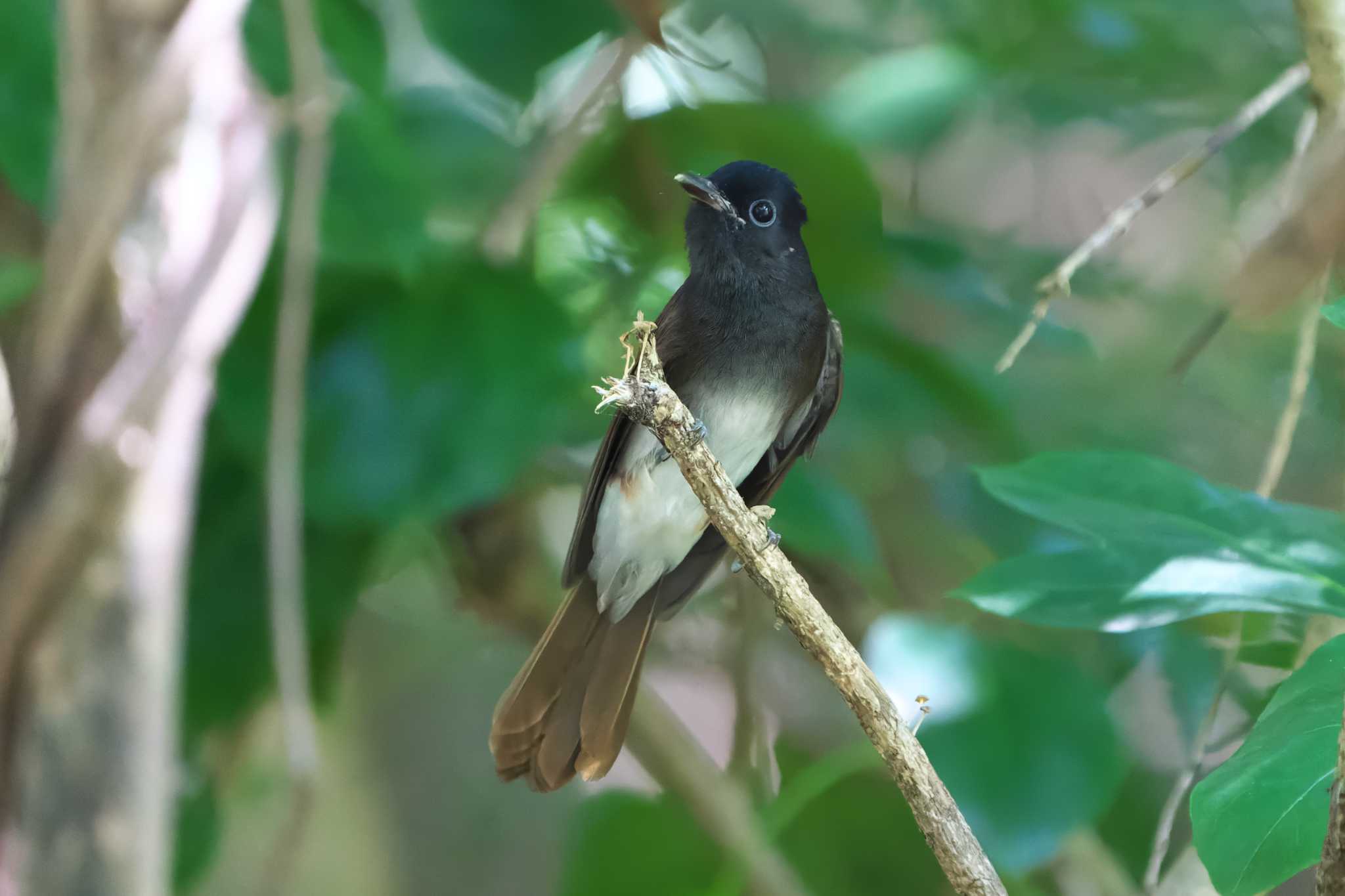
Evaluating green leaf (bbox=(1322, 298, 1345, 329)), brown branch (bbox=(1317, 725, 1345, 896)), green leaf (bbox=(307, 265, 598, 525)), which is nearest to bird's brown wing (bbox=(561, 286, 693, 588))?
green leaf (bbox=(307, 265, 598, 525))

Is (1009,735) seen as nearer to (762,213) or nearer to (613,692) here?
(613,692)

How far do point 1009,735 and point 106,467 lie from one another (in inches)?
51.4

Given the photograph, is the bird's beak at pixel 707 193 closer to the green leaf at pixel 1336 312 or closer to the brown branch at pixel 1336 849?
the green leaf at pixel 1336 312

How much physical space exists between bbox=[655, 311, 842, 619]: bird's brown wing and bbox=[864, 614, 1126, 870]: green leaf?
0.31 metres

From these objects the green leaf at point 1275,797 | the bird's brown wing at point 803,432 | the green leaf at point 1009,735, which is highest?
the green leaf at point 1275,797

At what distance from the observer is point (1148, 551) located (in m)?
1.40

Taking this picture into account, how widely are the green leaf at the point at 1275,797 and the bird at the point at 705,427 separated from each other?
94 centimetres

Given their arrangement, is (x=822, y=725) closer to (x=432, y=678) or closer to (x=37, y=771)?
(x=432, y=678)

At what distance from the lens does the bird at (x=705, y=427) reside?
1.89 m

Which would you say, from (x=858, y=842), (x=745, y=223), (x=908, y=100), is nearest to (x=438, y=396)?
(x=745, y=223)

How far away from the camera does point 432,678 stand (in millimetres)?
3484

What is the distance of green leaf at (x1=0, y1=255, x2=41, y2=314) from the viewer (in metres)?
2.01

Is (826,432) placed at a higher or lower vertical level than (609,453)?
lower

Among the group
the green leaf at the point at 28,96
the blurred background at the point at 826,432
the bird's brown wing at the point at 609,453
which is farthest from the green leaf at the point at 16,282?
the bird's brown wing at the point at 609,453
